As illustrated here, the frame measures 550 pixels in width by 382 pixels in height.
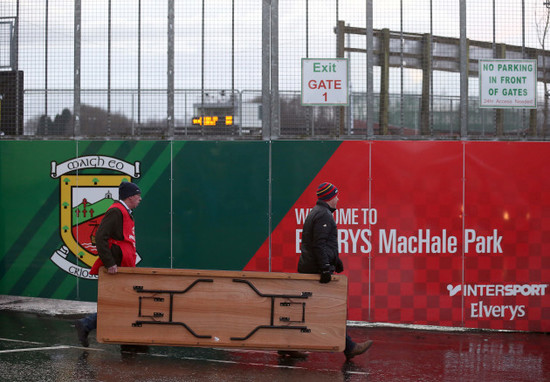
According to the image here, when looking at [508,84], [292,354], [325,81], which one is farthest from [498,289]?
[325,81]

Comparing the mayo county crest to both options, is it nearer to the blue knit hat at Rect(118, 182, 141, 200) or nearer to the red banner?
the blue knit hat at Rect(118, 182, 141, 200)

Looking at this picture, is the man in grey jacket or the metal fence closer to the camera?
the man in grey jacket

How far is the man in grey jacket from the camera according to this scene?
7195 mm

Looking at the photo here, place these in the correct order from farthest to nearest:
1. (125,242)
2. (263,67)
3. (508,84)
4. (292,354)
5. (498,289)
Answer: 1. (263,67)
2. (508,84)
3. (498,289)
4. (292,354)
5. (125,242)

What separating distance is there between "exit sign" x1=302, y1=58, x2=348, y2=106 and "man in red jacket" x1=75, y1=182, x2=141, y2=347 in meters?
3.67

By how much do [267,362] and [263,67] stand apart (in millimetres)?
4701

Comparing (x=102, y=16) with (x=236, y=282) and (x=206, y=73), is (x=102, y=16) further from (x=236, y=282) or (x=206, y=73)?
(x=236, y=282)

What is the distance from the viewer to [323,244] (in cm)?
723

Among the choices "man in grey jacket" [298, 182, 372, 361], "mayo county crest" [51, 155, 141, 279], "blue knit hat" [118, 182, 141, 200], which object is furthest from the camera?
"mayo county crest" [51, 155, 141, 279]

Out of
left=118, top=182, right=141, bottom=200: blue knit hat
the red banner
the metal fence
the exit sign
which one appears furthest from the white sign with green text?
left=118, top=182, right=141, bottom=200: blue knit hat

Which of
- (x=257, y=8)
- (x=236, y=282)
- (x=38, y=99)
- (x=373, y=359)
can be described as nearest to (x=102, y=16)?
(x=38, y=99)

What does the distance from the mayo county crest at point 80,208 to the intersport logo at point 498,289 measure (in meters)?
5.19

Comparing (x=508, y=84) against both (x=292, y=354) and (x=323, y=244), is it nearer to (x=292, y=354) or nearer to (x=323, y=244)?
(x=323, y=244)

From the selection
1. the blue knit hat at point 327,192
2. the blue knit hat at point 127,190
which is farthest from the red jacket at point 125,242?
the blue knit hat at point 327,192
